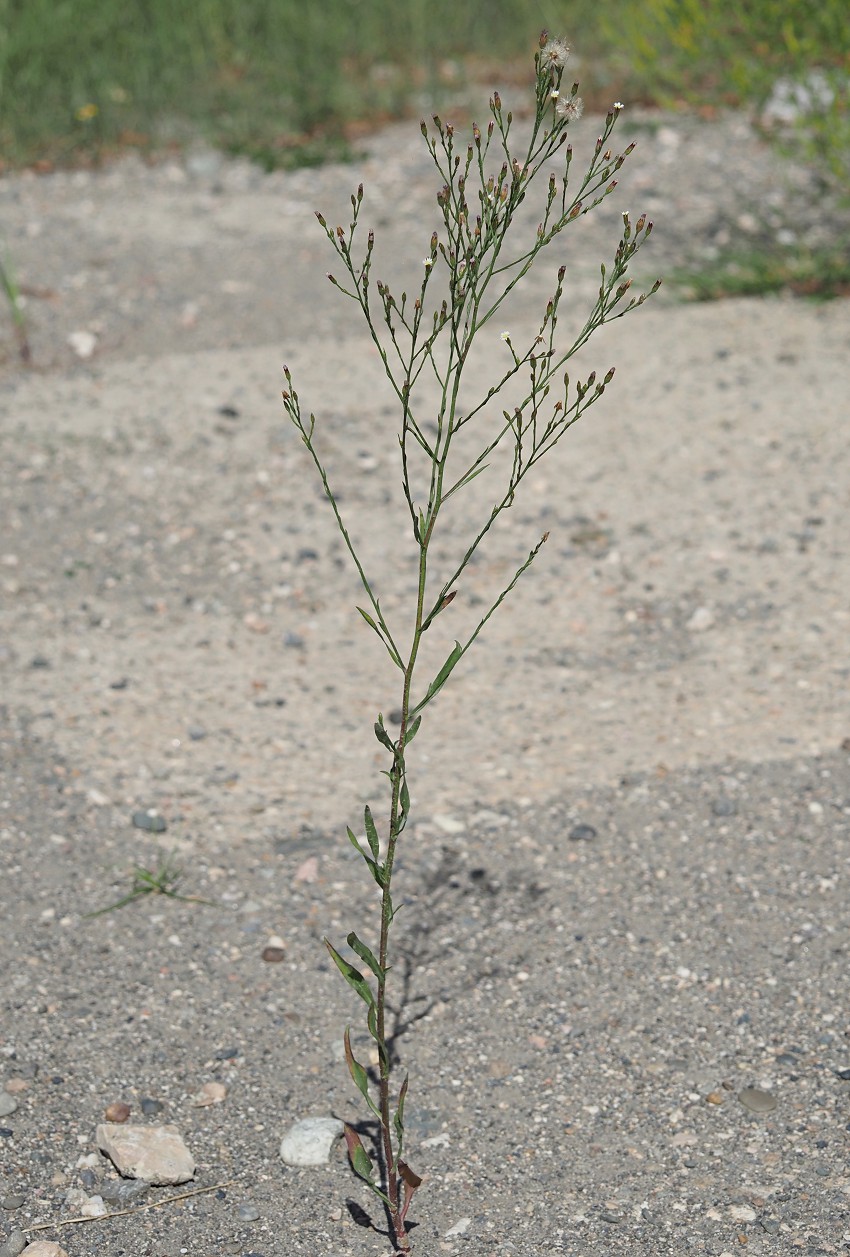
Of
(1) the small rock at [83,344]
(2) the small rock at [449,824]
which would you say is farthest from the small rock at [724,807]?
(1) the small rock at [83,344]

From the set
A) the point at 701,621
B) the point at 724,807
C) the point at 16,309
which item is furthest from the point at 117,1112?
the point at 16,309

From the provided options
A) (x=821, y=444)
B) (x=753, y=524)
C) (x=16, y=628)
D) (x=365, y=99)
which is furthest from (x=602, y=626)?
(x=365, y=99)

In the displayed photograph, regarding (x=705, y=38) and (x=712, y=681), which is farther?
(x=705, y=38)

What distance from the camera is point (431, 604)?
14.4ft

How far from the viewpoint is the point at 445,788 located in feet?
12.2

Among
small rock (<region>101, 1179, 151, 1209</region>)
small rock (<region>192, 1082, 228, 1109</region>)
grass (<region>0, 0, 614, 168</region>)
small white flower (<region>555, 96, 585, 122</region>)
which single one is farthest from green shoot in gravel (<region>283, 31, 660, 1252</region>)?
grass (<region>0, 0, 614, 168</region>)

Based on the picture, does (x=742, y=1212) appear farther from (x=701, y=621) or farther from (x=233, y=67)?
(x=233, y=67)

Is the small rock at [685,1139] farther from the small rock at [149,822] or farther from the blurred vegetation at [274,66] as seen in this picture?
the blurred vegetation at [274,66]

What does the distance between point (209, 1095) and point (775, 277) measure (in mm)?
4205

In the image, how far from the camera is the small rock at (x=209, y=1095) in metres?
2.86

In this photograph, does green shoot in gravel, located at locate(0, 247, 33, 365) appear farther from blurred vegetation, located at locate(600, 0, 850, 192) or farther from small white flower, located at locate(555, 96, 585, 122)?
small white flower, located at locate(555, 96, 585, 122)

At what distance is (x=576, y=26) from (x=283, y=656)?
506 cm

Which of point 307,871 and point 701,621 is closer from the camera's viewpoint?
point 307,871

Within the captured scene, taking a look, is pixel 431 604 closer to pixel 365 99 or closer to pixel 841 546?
pixel 841 546
